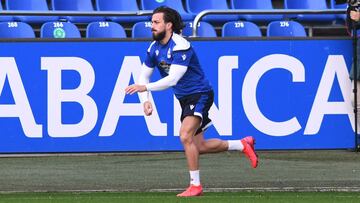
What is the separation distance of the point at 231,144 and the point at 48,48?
389 centimetres

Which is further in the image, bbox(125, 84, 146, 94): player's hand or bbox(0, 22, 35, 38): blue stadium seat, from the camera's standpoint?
bbox(0, 22, 35, 38): blue stadium seat

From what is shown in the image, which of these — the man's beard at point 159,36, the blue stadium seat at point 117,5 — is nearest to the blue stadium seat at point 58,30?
the blue stadium seat at point 117,5

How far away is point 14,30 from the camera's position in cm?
1538

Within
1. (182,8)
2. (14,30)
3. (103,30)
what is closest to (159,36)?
(14,30)

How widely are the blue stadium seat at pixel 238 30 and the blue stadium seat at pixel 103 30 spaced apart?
1.56 meters

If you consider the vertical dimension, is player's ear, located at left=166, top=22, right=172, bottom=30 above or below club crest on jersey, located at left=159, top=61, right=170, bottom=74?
above

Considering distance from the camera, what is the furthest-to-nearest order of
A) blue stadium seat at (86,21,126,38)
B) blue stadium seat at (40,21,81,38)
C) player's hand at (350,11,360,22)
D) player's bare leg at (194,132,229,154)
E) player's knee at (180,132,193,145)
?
1. blue stadium seat at (86,21,126,38)
2. blue stadium seat at (40,21,81,38)
3. player's hand at (350,11,360,22)
4. player's bare leg at (194,132,229,154)
5. player's knee at (180,132,193,145)

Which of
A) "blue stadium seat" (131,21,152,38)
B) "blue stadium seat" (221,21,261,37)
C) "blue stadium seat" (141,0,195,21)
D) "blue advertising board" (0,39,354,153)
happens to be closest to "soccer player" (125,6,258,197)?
"blue advertising board" (0,39,354,153)

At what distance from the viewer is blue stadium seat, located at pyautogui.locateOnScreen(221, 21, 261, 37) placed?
16.3 meters

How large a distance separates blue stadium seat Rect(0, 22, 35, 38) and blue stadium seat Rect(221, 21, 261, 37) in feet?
9.53

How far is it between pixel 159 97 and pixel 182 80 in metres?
3.82

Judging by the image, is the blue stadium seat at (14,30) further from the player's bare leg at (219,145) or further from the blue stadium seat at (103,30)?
the player's bare leg at (219,145)

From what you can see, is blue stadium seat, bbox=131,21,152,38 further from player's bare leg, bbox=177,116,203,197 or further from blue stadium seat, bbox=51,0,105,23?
player's bare leg, bbox=177,116,203,197

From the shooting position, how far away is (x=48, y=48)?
14.5m
